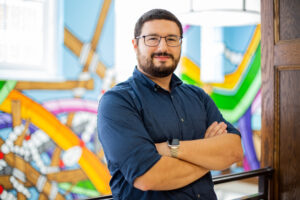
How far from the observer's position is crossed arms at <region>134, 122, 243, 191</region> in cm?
115

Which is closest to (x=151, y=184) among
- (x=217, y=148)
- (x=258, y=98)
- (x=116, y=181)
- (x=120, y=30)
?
(x=116, y=181)

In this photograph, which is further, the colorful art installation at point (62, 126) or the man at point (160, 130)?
the colorful art installation at point (62, 126)

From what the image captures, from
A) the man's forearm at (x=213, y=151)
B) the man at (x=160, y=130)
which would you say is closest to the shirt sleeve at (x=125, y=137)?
the man at (x=160, y=130)

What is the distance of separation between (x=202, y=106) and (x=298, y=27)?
0.83m

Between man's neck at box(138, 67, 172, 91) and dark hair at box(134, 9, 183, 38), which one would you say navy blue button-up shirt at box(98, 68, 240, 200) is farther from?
dark hair at box(134, 9, 183, 38)

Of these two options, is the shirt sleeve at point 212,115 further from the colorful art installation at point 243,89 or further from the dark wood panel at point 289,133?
the colorful art installation at point 243,89

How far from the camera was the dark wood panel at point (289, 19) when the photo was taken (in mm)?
1859

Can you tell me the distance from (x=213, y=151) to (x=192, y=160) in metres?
0.12

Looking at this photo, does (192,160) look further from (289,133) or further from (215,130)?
(289,133)

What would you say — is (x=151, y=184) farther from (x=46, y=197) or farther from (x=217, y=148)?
(x=46, y=197)

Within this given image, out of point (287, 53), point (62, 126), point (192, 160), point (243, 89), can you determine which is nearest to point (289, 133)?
point (287, 53)

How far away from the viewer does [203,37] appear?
5.27 m

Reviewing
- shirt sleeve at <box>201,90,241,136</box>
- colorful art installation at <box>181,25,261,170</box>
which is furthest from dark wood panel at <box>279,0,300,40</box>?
colorful art installation at <box>181,25,261,170</box>

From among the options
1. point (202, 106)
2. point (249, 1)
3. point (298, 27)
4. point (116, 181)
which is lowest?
point (116, 181)
